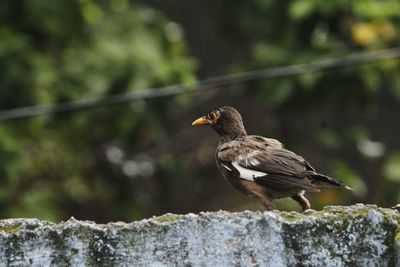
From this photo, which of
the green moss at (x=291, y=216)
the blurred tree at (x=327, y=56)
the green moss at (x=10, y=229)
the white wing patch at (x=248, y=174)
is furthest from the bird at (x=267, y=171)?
the blurred tree at (x=327, y=56)

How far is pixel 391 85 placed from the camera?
938cm

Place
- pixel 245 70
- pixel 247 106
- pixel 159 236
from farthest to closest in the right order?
1. pixel 247 106
2. pixel 245 70
3. pixel 159 236

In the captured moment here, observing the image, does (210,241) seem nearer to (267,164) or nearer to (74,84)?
(267,164)

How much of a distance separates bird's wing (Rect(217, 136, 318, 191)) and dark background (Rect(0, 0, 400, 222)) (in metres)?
3.13

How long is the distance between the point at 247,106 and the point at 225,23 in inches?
45.8

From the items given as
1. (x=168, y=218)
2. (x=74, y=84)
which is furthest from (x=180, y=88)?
(x=168, y=218)

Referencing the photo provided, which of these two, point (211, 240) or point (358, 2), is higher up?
point (358, 2)

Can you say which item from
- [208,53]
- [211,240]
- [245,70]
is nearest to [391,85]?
[245,70]

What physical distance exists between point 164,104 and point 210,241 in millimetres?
6700

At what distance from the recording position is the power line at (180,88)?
8.58 metres

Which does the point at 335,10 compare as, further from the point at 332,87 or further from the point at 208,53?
the point at 208,53

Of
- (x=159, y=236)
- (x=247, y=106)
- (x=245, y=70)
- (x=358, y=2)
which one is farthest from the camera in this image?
(x=247, y=106)

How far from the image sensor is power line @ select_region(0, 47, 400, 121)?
8.58m

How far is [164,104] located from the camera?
9523 millimetres
